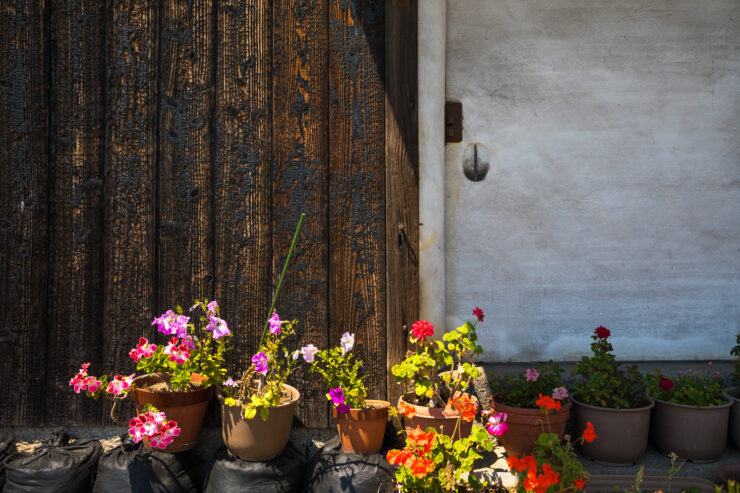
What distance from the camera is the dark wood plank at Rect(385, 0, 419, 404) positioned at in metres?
2.50

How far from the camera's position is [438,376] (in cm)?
246

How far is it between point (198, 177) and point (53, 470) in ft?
4.33

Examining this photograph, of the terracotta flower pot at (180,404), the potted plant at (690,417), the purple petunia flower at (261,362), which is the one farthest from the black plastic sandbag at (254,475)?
the potted plant at (690,417)

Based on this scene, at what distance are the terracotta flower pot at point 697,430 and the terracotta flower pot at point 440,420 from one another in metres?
0.92

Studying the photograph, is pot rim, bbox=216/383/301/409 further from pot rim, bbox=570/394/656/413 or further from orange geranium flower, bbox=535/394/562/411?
pot rim, bbox=570/394/656/413

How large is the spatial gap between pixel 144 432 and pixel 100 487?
15.9 inches

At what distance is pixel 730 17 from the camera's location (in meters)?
2.85

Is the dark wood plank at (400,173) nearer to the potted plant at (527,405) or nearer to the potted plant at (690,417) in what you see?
the potted plant at (527,405)

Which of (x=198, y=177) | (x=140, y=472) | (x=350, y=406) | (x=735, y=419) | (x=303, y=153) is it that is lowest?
(x=140, y=472)

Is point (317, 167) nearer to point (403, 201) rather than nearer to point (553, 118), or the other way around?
point (403, 201)

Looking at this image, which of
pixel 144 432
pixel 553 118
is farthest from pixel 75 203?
pixel 553 118

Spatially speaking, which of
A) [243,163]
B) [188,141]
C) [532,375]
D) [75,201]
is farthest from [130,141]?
[532,375]

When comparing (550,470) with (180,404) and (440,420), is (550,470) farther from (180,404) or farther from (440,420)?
(180,404)

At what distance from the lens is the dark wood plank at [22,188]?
8.30 ft
